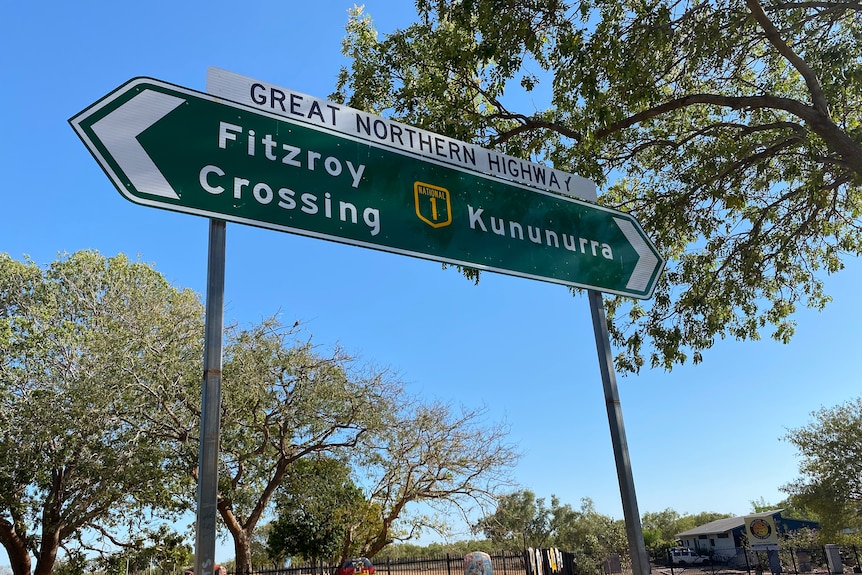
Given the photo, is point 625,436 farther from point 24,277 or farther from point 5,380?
point 24,277

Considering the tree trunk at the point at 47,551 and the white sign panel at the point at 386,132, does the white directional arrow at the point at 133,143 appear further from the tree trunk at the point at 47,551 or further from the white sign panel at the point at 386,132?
the tree trunk at the point at 47,551

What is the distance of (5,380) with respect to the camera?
61.9 ft

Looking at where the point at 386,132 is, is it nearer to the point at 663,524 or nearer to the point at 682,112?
the point at 682,112

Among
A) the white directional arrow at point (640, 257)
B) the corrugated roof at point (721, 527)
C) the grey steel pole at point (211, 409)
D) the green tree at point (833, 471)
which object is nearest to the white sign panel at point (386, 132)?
the white directional arrow at point (640, 257)

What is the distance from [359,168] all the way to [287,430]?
14832 mm

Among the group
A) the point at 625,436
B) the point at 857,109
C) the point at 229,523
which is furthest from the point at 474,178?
the point at 229,523

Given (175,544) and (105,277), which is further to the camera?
(105,277)

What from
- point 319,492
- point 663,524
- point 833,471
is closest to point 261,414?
point 319,492

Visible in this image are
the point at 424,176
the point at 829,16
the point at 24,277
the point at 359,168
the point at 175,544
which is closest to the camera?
the point at 359,168

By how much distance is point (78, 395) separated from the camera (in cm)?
1518

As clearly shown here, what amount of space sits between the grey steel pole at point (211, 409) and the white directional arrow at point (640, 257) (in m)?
2.21

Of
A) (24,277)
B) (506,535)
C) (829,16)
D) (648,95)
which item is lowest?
(506,535)

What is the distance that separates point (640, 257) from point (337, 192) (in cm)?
183

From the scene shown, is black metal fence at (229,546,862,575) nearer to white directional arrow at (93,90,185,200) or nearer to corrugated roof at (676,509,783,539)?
white directional arrow at (93,90,185,200)
